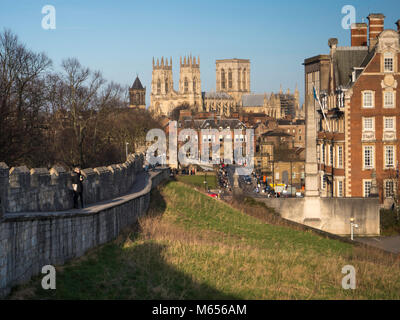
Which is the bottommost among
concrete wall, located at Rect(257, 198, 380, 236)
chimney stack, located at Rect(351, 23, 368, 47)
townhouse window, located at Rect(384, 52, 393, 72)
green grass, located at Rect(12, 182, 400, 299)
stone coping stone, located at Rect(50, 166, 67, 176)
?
concrete wall, located at Rect(257, 198, 380, 236)

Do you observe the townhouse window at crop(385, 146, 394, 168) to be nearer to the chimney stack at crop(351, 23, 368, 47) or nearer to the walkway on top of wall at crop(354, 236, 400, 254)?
the walkway on top of wall at crop(354, 236, 400, 254)

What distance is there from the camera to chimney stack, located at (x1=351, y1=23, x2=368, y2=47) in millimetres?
65188

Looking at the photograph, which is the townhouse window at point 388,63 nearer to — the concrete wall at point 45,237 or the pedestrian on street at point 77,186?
the concrete wall at point 45,237

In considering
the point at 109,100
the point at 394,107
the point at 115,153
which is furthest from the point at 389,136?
the point at 109,100

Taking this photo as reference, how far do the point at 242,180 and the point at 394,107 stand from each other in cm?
3799

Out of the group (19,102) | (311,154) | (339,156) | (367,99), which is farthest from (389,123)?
(19,102)

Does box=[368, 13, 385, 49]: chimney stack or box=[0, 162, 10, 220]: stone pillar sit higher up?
box=[368, 13, 385, 49]: chimney stack

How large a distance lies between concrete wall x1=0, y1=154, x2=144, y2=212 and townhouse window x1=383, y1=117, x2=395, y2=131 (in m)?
34.3

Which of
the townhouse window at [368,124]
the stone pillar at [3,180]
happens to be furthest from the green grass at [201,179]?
the stone pillar at [3,180]

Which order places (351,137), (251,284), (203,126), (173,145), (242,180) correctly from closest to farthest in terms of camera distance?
(251,284)
(351,137)
(242,180)
(173,145)
(203,126)

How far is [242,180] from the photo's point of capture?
308 ft

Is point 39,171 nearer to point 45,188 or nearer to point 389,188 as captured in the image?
point 45,188

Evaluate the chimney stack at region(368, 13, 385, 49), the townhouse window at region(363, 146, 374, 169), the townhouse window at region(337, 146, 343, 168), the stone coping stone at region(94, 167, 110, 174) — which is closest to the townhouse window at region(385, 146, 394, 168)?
the townhouse window at region(363, 146, 374, 169)
